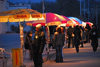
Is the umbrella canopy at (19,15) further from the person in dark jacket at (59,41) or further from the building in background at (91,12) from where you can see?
the building in background at (91,12)

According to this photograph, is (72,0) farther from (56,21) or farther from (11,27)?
(56,21)

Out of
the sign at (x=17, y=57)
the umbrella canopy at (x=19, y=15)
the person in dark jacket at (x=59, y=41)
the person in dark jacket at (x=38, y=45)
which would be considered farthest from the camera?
the person in dark jacket at (x=59, y=41)

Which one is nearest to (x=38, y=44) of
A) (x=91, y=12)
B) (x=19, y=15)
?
(x=19, y=15)

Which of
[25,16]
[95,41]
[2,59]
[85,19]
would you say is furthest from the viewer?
[85,19]

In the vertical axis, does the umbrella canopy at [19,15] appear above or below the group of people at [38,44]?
Result: above

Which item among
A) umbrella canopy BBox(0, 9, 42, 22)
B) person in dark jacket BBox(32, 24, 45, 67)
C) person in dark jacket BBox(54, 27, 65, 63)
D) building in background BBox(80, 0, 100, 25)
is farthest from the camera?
building in background BBox(80, 0, 100, 25)

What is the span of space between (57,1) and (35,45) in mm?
68956

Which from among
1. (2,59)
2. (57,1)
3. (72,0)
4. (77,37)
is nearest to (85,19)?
(72,0)

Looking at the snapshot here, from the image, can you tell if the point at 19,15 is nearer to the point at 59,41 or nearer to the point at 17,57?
the point at 17,57

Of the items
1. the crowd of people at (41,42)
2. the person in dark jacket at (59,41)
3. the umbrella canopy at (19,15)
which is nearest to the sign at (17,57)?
the crowd of people at (41,42)

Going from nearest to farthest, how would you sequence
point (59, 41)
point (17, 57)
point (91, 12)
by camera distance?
1. point (17, 57)
2. point (59, 41)
3. point (91, 12)

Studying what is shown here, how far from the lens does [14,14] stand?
12.5 metres

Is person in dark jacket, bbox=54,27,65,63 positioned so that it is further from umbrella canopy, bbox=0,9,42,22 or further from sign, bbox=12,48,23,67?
sign, bbox=12,48,23,67

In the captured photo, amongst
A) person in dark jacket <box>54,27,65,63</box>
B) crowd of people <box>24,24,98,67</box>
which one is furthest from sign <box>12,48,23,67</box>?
person in dark jacket <box>54,27,65,63</box>
